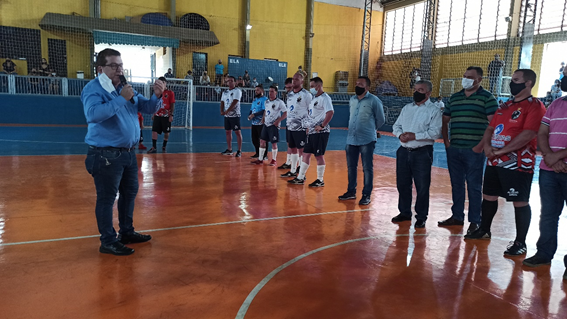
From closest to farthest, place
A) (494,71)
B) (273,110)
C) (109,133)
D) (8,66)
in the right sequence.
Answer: (109,133)
(273,110)
(8,66)
(494,71)

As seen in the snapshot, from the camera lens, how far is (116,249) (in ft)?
12.1

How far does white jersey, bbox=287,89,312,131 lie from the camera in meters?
7.55

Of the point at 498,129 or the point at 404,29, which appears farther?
the point at 404,29

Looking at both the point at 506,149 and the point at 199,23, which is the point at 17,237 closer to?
the point at 506,149

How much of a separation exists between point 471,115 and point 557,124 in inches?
43.1

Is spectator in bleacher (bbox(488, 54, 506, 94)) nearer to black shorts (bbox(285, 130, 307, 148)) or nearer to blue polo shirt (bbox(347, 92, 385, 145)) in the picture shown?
black shorts (bbox(285, 130, 307, 148))

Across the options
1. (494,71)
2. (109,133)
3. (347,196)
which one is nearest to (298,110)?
(347,196)

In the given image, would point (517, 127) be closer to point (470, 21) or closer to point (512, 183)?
point (512, 183)

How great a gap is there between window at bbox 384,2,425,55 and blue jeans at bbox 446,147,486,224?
2290 cm

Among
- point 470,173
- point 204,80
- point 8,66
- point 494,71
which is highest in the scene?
point 494,71

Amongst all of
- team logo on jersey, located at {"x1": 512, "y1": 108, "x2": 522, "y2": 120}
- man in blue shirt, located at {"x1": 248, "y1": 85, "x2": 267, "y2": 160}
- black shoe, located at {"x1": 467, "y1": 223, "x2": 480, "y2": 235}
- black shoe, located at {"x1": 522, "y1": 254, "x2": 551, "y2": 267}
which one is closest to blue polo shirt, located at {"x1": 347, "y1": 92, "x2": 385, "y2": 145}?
black shoe, located at {"x1": 467, "y1": 223, "x2": 480, "y2": 235}

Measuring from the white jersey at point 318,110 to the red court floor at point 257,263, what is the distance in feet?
4.28

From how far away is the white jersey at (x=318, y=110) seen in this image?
6.71 metres

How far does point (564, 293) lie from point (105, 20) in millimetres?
22307
